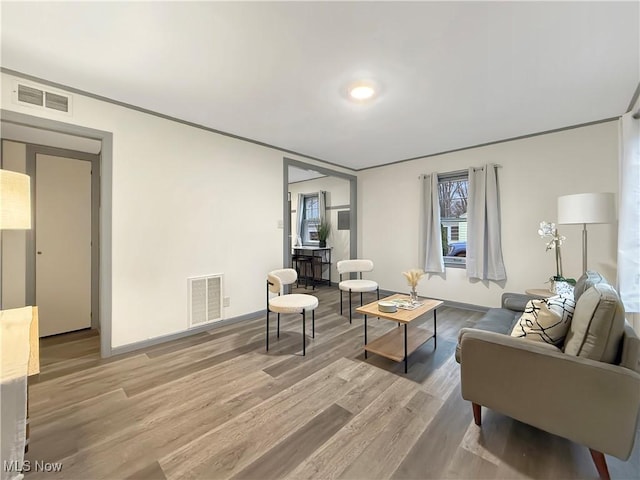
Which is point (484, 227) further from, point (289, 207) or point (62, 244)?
point (62, 244)

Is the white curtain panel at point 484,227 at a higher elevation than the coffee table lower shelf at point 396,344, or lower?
higher

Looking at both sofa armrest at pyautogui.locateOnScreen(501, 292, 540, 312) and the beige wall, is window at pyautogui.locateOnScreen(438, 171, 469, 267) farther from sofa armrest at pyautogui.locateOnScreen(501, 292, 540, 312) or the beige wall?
the beige wall

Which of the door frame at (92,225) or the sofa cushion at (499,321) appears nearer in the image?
the sofa cushion at (499,321)

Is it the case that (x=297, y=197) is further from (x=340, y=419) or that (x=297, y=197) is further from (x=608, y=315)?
(x=608, y=315)

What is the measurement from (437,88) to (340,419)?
2.87m

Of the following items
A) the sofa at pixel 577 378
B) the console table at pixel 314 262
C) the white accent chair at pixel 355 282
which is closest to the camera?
the sofa at pixel 577 378

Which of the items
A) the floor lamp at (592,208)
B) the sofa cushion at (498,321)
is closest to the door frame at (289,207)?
the sofa cushion at (498,321)

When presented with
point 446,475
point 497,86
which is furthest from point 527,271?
point 446,475

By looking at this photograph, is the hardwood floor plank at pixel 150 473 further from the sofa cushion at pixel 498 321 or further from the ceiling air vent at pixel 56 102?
the ceiling air vent at pixel 56 102

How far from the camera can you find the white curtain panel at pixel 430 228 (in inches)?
180

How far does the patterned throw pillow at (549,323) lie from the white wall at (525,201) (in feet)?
7.86

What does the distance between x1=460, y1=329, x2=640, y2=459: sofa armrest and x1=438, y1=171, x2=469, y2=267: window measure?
3188 millimetres

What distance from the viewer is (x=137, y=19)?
1704mm

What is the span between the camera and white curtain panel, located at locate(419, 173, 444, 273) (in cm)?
457
